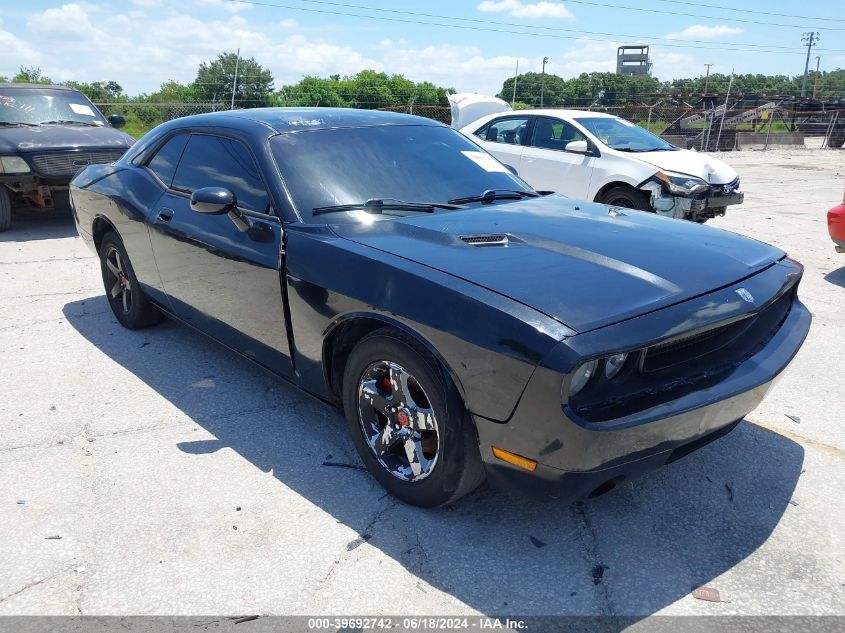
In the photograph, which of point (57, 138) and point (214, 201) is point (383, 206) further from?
point (57, 138)

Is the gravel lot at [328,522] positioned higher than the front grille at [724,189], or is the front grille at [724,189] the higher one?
the front grille at [724,189]

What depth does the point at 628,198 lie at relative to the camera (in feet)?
26.3

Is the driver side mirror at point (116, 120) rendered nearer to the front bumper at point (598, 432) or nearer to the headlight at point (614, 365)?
the front bumper at point (598, 432)

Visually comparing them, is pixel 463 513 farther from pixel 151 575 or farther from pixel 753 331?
pixel 753 331

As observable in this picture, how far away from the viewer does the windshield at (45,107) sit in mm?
9047

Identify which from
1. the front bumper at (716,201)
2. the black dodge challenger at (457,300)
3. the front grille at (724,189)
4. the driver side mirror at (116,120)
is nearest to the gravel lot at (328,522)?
the black dodge challenger at (457,300)

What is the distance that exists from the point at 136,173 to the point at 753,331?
3.82 metres

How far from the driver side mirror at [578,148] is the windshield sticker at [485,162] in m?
4.43

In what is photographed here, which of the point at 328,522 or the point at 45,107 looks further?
the point at 45,107

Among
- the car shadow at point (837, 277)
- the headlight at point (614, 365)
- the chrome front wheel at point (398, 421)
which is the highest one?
the headlight at point (614, 365)

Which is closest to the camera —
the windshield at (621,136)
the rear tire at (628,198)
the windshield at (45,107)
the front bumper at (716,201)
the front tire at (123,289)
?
the front tire at (123,289)

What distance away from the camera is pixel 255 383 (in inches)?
162

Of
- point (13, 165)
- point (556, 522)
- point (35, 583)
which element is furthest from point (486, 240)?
point (13, 165)

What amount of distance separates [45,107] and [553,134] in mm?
6887
